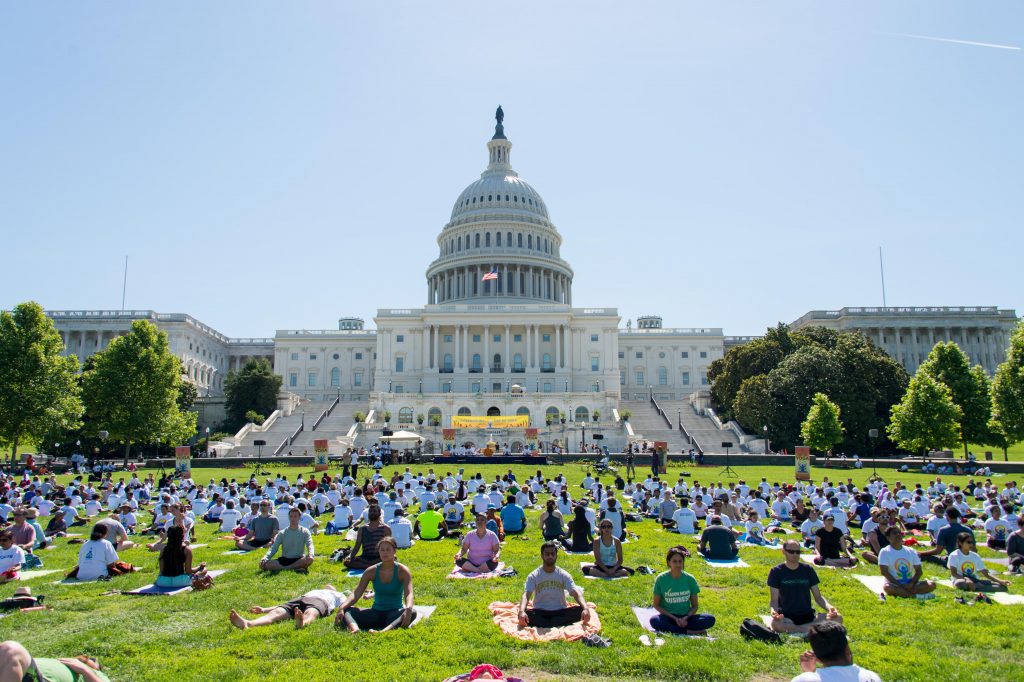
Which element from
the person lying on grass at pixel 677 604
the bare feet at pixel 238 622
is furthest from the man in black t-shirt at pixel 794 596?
the bare feet at pixel 238 622

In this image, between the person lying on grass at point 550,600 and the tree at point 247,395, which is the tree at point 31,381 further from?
→ the person lying on grass at point 550,600

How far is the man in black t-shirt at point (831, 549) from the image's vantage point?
607 inches

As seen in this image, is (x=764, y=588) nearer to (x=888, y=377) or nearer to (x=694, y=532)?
(x=694, y=532)

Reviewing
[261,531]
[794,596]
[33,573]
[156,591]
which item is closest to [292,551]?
[156,591]

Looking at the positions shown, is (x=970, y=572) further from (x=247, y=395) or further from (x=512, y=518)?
(x=247, y=395)

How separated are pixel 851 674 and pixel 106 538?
1386 cm

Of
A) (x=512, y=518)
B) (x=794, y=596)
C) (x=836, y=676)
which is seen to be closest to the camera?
(x=836, y=676)

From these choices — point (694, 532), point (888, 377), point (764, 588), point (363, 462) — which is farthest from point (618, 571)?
point (888, 377)

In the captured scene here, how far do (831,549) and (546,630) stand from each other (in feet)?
26.0

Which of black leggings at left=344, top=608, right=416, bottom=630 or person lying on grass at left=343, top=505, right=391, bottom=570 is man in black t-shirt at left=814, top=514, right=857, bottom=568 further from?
black leggings at left=344, top=608, right=416, bottom=630

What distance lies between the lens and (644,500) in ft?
84.4

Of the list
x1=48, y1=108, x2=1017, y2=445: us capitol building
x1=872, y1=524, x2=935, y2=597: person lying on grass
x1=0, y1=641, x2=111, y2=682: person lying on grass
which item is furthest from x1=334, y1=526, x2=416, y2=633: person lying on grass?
x1=48, y1=108, x2=1017, y2=445: us capitol building

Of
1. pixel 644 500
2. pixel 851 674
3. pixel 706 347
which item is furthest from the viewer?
pixel 706 347

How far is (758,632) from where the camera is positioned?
33.4ft
